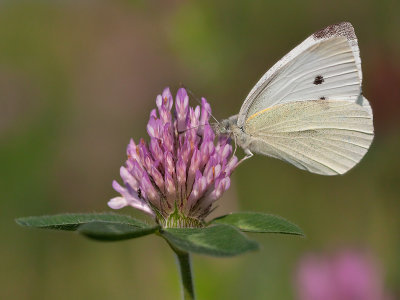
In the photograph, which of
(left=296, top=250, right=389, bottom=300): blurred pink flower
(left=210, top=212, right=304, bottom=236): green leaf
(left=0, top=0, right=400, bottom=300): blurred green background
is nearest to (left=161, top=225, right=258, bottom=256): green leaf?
(left=210, top=212, right=304, bottom=236): green leaf

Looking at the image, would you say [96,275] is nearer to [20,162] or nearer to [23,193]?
[23,193]

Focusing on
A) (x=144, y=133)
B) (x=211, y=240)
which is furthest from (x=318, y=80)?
(x=144, y=133)

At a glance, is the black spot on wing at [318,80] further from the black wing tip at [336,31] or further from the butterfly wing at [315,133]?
the black wing tip at [336,31]

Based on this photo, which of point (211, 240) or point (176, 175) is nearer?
point (211, 240)

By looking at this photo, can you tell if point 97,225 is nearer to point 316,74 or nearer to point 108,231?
point 108,231

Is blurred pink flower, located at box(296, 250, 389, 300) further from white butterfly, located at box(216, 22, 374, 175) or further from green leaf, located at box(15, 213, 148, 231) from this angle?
green leaf, located at box(15, 213, 148, 231)

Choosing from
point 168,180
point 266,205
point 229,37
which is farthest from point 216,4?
point 168,180
